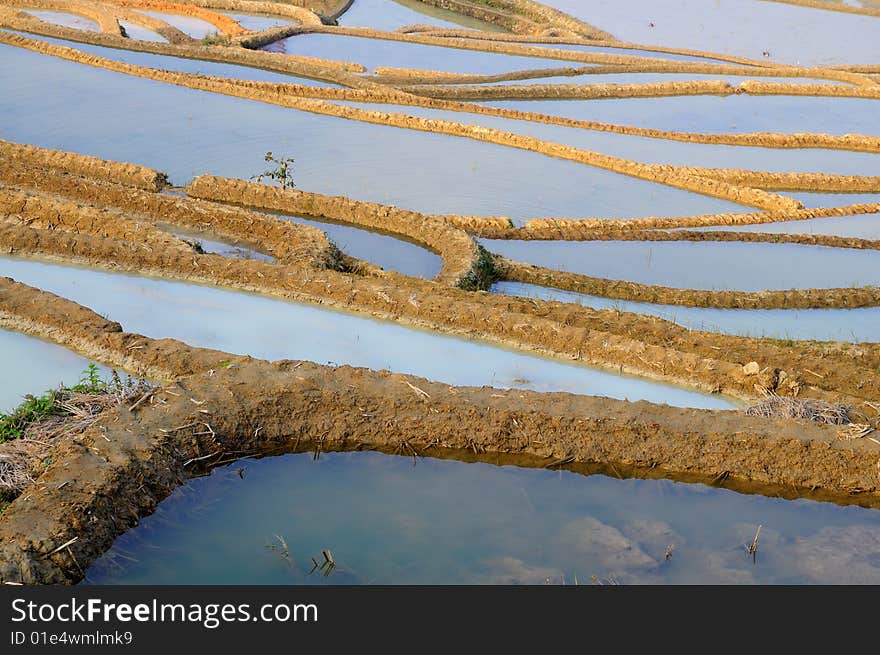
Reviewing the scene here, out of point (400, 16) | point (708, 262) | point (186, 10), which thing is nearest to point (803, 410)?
point (708, 262)

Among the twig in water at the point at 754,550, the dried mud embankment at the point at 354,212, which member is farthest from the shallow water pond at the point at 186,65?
the twig in water at the point at 754,550

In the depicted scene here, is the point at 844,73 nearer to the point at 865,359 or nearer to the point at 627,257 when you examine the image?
the point at 627,257

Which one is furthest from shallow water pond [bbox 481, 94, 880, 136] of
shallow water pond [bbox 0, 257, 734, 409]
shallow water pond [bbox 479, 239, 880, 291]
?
shallow water pond [bbox 0, 257, 734, 409]

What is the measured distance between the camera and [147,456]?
6121mm

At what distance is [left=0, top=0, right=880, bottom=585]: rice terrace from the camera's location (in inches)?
231

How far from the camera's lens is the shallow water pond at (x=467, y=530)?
18.2ft

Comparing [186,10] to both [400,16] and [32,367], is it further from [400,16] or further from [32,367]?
[32,367]

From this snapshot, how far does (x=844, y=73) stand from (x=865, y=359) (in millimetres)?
16162

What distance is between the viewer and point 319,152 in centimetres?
1462

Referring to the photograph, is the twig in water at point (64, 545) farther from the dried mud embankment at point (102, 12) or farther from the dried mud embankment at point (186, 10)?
the dried mud embankment at point (186, 10)

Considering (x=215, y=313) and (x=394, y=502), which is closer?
(x=394, y=502)

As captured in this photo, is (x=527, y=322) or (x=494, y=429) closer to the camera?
(x=494, y=429)

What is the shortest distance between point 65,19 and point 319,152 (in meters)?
12.1
